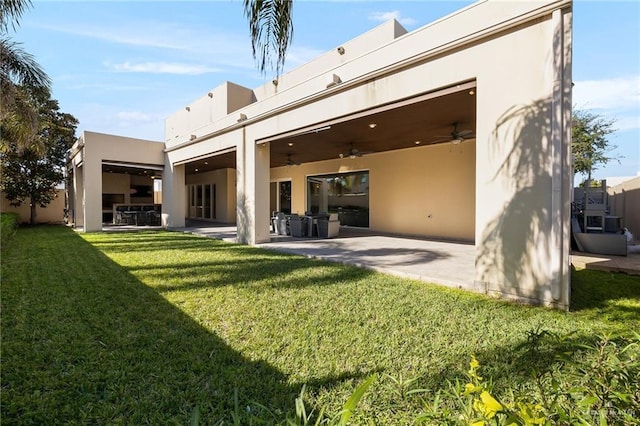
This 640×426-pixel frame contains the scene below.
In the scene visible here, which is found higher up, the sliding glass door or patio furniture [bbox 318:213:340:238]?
the sliding glass door

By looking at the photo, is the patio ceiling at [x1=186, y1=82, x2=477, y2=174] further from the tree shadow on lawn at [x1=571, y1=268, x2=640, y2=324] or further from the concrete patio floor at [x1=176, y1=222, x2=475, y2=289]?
the tree shadow on lawn at [x1=571, y1=268, x2=640, y2=324]

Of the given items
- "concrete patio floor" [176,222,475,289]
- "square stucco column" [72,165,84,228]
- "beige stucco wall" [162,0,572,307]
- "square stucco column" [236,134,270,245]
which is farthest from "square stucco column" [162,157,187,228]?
"beige stucco wall" [162,0,572,307]

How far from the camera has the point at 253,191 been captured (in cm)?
945

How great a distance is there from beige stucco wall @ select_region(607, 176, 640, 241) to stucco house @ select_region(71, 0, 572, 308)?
5487 millimetres

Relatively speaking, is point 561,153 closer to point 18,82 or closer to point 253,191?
point 253,191

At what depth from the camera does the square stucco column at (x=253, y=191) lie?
947 centimetres

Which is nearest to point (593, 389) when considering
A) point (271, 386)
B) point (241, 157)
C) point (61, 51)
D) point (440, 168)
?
point (271, 386)

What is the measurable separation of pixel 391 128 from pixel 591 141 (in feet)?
60.3

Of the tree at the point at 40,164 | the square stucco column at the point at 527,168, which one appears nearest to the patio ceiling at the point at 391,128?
the square stucco column at the point at 527,168

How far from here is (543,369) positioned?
2.56 metres

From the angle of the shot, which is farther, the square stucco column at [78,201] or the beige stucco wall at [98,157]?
the square stucco column at [78,201]

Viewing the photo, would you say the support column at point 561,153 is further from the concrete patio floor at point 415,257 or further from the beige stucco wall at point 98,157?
the beige stucco wall at point 98,157

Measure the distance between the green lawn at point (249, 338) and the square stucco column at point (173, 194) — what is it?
358 inches

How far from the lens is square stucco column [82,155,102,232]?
1307cm
